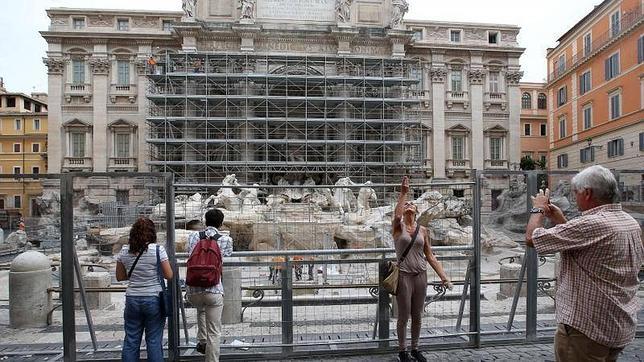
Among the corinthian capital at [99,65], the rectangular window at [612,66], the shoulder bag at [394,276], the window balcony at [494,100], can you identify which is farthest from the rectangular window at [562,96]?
the shoulder bag at [394,276]

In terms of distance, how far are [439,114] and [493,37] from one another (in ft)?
28.9

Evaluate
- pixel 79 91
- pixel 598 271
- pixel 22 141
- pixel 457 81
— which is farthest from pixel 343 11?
pixel 22 141

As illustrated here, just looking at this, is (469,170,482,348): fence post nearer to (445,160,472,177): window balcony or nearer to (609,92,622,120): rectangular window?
(609,92,622,120): rectangular window

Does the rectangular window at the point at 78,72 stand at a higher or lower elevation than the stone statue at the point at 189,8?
lower

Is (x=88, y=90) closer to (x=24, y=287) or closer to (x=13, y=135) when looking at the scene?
(x=13, y=135)

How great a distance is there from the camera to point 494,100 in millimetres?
39250

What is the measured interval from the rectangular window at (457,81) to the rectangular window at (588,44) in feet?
30.1

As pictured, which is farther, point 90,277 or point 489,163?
point 489,163

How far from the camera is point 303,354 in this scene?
221 inches

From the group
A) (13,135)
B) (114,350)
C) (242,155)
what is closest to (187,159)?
(242,155)

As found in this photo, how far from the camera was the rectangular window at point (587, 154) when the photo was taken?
1337 inches

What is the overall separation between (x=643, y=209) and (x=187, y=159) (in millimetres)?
29160

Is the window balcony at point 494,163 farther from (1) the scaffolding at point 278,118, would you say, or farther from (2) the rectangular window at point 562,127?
(1) the scaffolding at point 278,118

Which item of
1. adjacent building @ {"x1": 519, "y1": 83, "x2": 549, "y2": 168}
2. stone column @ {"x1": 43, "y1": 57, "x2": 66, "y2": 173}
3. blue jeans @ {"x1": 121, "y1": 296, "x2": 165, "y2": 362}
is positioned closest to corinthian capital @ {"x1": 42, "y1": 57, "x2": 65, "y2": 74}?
stone column @ {"x1": 43, "y1": 57, "x2": 66, "y2": 173}
